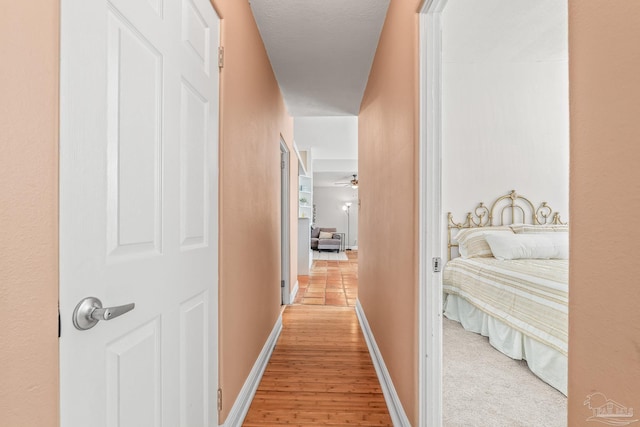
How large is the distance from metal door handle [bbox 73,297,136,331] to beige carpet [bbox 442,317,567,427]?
5.89ft

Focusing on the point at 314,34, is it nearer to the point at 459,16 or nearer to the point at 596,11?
the point at 459,16

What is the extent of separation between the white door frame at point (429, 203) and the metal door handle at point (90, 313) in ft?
3.84

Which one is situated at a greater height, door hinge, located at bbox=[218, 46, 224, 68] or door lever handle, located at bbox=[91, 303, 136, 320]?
door hinge, located at bbox=[218, 46, 224, 68]

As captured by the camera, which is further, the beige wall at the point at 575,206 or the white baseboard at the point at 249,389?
the white baseboard at the point at 249,389

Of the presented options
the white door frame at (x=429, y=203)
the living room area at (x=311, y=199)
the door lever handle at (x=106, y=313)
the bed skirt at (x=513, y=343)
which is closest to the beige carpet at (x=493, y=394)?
the bed skirt at (x=513, y=343)

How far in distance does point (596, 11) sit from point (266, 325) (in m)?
2.54

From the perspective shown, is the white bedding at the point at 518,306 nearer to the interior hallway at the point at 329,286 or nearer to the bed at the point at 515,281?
the bed at the point at 515,281

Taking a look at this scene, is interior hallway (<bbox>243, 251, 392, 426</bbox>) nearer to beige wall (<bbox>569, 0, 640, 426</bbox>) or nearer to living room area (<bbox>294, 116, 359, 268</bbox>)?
beige wall (<bbox>569, 0, 640, 426</bbox>)

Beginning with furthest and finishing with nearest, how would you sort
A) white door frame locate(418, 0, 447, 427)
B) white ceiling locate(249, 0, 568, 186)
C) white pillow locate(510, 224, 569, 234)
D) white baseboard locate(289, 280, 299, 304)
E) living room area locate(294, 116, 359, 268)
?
living room area locate(294, 116, 359, 268) < white baseboard locate(289, 280, 299, 304) < white pillow locate(510, 224, 569, 234) < white ceiling locate(249, 0, 568, 186) < white door frame locate(418, 0, 447, 427)

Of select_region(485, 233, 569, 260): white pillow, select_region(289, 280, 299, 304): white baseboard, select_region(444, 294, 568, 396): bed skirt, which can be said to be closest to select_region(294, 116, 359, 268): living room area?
select_region(289, 280, 299, 304): white baseboard

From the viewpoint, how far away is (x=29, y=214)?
54 centimetres

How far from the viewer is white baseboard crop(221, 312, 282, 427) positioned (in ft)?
5.15

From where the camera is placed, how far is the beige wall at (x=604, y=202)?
444mm

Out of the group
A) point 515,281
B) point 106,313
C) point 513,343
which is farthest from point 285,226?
point 106,313
